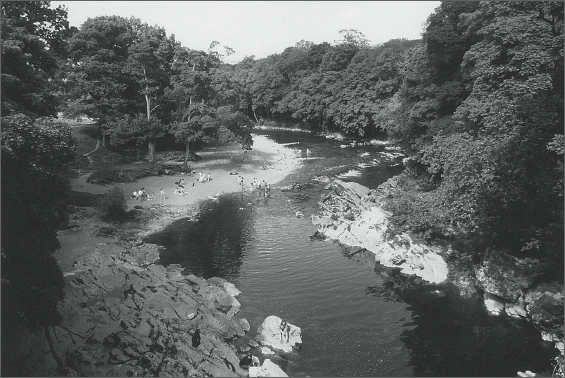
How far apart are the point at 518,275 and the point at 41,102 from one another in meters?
33.0

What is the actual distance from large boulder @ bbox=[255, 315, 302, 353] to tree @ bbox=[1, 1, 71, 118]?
18.5 m

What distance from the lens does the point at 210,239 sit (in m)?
35.5

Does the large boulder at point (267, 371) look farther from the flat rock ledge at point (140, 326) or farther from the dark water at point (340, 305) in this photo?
the dark water at point (340, 305)

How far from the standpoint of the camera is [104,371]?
694 inches

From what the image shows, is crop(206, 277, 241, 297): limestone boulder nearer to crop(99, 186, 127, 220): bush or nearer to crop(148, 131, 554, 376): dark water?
crop(148, 131, 554, 376): dark water

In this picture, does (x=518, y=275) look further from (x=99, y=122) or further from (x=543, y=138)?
(x=99, y=122)

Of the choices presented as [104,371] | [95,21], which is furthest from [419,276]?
[95,21]

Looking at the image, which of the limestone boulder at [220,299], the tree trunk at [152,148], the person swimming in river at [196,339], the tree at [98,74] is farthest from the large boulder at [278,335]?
the tree trunk at [152,148]

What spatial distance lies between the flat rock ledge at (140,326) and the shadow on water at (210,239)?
2.96 metres

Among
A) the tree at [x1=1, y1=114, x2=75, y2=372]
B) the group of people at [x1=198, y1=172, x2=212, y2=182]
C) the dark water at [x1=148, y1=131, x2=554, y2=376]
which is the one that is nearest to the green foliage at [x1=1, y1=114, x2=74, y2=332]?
the tree at [x1=1, y1=114, x2=75, y2=372]

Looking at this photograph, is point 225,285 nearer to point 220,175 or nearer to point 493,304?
point 493,304

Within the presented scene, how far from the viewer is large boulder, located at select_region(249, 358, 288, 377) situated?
18.1 m

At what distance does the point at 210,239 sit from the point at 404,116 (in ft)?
81.9

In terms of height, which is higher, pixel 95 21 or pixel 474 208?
pixel 95 21
